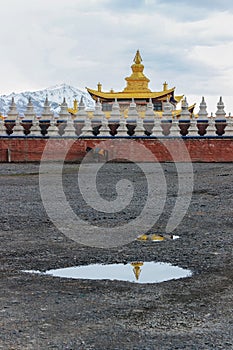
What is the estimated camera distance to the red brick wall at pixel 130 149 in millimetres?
22766

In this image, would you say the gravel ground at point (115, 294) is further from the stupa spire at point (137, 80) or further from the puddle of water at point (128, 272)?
the stupa spire at point (137, 80)

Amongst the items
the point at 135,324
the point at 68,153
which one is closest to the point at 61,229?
the point at 135,324

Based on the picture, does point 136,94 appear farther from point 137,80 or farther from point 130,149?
point 130,149

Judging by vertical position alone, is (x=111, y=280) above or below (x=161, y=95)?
below

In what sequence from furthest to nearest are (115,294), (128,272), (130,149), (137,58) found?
1. (137,58)
2. (130,149)
3. (128,272)
4. (115,294)

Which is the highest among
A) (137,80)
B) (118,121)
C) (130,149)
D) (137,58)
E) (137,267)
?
(137,58)

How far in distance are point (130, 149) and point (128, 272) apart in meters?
17.0

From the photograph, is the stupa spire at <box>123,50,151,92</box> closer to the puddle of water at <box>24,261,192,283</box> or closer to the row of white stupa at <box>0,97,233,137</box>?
the row of white stupa at <box>0,97,233,137</box>

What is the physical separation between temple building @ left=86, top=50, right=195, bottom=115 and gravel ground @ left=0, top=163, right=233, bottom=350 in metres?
22.3

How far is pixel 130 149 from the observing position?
23062 mm

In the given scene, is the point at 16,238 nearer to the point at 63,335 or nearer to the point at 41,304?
the point at 41,304

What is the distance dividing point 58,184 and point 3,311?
9.29 metres

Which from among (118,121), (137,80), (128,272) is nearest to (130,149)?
(118,121)

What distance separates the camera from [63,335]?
13.8ft
